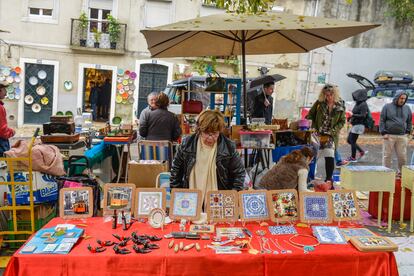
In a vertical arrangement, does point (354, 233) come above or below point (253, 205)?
below

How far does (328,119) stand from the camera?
6.43m

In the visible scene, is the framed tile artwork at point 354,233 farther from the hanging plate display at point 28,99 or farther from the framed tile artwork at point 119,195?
the hanging plate display at point 28,99

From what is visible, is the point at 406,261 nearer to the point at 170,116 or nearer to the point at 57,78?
the point at 170,116

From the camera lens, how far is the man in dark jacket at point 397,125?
24.8 feet

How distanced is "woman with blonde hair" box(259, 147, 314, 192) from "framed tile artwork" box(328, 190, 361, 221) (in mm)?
831

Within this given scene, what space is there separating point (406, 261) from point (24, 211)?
153 inches

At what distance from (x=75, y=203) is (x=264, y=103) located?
4.80m

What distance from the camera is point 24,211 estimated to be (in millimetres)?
4375

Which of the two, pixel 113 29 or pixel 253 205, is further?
pixel 113 29

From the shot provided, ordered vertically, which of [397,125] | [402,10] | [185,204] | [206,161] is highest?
[402,10]

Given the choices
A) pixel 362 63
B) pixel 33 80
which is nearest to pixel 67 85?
pixel 33 80

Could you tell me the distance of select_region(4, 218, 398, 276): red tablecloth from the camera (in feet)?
8.40

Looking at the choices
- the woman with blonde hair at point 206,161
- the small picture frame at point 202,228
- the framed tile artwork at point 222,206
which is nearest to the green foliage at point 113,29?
the woman with blonde hair at point 206,161

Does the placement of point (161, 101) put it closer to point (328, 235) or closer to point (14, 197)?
point (14, 197)
